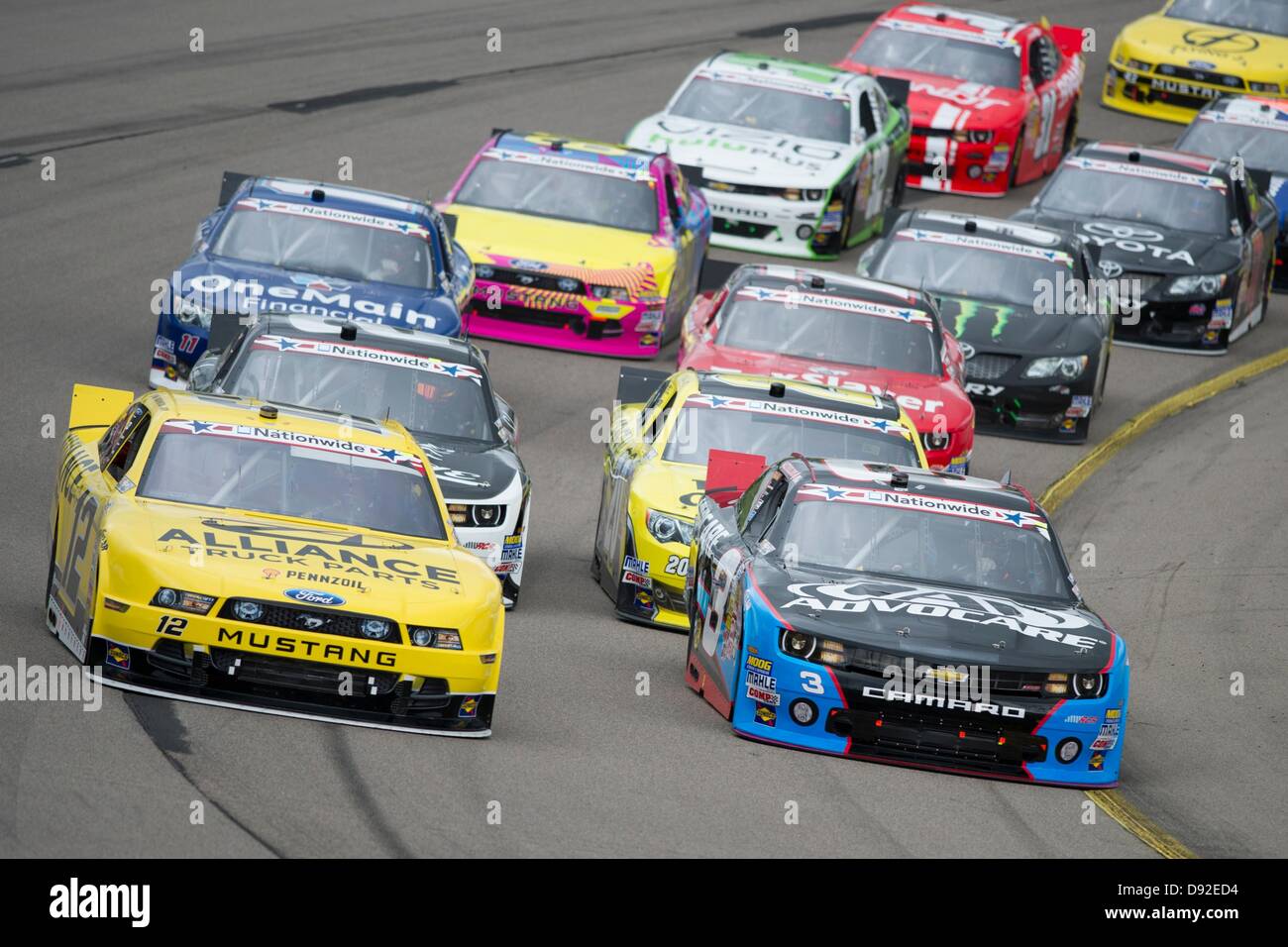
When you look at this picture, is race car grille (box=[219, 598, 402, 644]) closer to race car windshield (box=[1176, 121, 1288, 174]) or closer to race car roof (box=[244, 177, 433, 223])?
race car roof (box=[244, 177, 433, 223])

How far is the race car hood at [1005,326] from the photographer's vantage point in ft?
64.3

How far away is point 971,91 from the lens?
28109 millimetres

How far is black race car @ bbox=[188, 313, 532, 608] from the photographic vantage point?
14.1 metres

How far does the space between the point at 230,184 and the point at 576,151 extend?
12.2 feet

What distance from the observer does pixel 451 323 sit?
18047 millimetres

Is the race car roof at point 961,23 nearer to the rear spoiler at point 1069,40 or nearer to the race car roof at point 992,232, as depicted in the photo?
the rear spoiler at point 1069,40

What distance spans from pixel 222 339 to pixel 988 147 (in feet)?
48.0

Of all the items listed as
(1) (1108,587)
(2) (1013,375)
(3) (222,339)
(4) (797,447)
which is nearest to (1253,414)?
(2) (1013,375)

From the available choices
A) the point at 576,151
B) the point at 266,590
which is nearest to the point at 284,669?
the point at 266,590

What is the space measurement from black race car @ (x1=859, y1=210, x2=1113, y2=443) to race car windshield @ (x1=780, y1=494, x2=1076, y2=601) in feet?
25.7

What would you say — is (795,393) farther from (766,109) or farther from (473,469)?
(766,109)

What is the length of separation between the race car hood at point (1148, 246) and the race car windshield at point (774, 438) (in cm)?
823

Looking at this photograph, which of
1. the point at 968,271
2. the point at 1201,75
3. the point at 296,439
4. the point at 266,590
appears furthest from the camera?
the point at 1201,75

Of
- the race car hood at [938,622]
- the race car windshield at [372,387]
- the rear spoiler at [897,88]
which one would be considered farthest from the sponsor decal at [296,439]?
the rear spoiler at [897,88]
